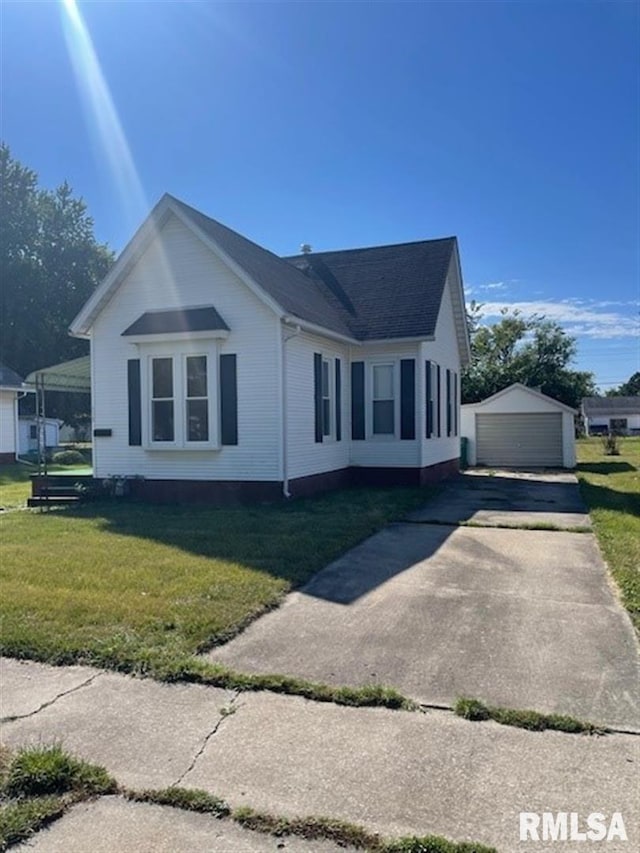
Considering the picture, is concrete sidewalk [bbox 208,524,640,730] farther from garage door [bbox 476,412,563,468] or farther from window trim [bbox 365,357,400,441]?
garage door [bbox 476,412,563,468]

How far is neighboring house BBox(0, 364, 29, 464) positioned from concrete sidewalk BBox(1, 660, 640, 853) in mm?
24118

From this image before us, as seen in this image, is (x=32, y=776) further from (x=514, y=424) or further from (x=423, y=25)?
(x=514, y=424)

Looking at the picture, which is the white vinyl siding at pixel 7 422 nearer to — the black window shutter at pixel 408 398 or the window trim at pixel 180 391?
the window trim at pixel 180 391

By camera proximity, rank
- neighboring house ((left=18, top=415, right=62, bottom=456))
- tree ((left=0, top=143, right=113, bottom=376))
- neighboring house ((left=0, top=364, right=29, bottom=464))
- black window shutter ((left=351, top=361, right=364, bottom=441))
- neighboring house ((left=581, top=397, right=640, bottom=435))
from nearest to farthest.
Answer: black window shutter ((left=351, top=361, right=364, bottom=441)), neighboring house ((left=0, top=364, right=29, bottom=464)), neighboring house ((left=18, top=415, right=62, bottom=456)), tree ((left=0, top=143, right=113, bottom=376)), neighboring house ((left=581, top=397, right=640, bottom=435))

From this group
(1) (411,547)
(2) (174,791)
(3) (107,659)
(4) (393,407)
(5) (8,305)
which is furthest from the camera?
(5) (8,305)

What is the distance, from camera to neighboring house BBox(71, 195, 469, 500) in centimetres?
1221

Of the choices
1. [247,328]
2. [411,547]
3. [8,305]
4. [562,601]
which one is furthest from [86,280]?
[562,601]

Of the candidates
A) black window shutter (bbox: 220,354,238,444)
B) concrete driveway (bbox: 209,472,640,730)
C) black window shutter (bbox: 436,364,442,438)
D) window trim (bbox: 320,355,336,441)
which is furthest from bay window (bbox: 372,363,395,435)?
concrete driveway (bbox: 209,472,640,730)

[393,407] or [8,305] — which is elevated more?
[8,305]

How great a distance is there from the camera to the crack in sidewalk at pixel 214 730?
9.97 feet

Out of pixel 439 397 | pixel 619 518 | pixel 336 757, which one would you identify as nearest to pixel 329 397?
pixel 439 397

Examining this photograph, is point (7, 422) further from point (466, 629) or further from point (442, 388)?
point (466, 629)

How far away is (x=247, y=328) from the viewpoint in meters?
12.2

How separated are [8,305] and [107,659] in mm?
36297
